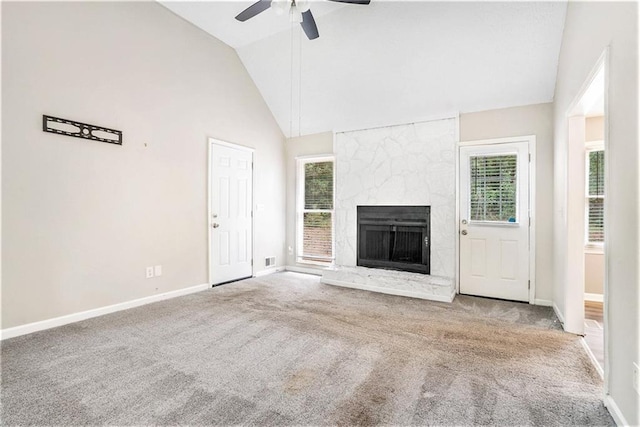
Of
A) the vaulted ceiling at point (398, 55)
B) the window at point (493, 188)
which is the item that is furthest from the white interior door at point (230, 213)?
the window at point (493, 188)

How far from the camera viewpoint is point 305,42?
425 cm

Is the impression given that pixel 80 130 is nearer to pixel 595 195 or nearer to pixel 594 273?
pixel 595 195

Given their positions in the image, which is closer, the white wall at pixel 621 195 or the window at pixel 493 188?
the white wall at pixel 621 195

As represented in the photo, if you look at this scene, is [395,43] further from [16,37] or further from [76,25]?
[16,37]

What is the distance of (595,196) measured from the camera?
4164 mm

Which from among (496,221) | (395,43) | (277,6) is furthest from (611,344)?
(395,43)

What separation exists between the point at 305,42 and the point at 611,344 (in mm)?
4409

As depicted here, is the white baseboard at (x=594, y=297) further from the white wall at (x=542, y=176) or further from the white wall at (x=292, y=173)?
the white wall at (x=292, y=173)

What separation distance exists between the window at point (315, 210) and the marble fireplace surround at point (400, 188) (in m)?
0.28

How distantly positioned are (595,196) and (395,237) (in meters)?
2.69

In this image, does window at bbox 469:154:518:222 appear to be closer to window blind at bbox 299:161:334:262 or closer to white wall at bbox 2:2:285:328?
window blind at bbox 299:161:334:262

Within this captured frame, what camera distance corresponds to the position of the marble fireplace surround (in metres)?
4.39

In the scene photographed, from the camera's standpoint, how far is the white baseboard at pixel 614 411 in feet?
5.32

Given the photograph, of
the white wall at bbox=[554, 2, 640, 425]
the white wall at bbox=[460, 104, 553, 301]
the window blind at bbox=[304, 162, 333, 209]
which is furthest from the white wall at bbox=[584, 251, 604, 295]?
the window blind at bbox=[304, 162, 333, 209]
